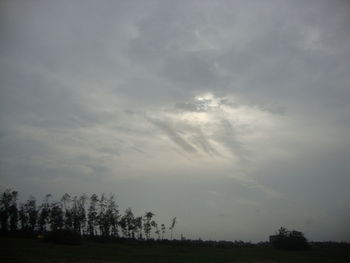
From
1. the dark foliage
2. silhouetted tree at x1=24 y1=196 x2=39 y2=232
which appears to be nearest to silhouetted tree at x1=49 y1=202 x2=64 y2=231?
silhouetted tree at x1=24 y1=196 x2=39 y2=232

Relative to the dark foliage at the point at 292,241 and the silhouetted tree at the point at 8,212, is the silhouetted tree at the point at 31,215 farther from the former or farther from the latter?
the dark foliage at the point at 292,241

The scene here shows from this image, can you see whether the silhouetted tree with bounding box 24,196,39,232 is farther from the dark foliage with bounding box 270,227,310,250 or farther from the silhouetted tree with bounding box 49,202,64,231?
the dark foliage with bounding box 270,227,310,250

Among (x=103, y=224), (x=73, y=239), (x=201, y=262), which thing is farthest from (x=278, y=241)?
(x=201, y=262)

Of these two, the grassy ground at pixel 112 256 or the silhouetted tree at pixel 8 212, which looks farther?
the silhouetted tree at pixel 8 212

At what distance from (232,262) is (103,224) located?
70627 mm

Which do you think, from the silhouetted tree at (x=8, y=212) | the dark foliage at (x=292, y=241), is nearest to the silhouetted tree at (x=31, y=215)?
the silhouetted tree at (x=8, y=212)

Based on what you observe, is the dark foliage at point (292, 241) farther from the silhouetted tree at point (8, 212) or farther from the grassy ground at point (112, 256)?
the silhouetted tree at point (8, 212)

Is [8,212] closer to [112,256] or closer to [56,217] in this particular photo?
[56,217]

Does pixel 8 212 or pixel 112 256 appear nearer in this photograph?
pixel 112 256

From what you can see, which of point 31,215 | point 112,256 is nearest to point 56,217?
point 31,215

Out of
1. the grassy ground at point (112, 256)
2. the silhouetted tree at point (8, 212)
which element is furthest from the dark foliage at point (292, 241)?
the silhouetted tree at point (8, 212)

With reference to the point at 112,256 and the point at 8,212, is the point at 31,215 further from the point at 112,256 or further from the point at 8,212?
the point at 112,256

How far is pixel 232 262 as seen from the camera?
45.1m

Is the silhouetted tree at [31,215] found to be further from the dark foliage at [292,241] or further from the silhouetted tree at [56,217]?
the dark foliage at [292,241]
